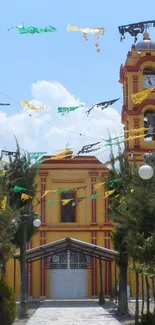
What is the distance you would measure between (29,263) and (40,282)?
1398mm

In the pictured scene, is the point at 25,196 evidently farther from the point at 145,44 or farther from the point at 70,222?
the point at 145,44

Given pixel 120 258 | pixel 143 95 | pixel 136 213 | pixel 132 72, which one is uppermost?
pixel 132 72

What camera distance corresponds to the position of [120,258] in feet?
85.5

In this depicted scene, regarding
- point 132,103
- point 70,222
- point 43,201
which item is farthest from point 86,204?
point 132,103

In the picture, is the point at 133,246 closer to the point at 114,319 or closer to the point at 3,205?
the point at 3,205

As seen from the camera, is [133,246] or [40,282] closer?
[133,246]

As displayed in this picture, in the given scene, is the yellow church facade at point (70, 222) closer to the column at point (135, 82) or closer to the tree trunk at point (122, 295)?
the column at point (135, 82)

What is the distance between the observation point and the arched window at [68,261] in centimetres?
3888

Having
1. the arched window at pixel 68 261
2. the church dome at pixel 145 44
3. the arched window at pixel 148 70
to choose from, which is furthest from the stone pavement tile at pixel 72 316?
the church dome at pixel 145 44

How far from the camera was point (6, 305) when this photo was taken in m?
18.9

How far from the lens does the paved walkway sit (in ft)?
74.5

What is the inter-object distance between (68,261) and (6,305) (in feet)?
66.4

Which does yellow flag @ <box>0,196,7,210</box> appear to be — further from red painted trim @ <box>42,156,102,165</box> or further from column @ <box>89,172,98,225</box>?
red painted trim @ <box>42,156,102,165</box>

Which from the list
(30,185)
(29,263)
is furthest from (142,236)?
(29,263)
